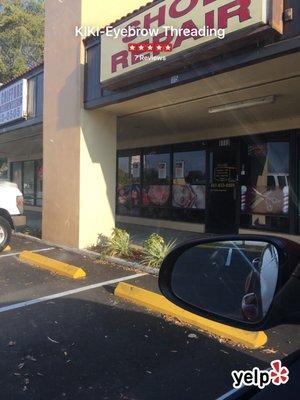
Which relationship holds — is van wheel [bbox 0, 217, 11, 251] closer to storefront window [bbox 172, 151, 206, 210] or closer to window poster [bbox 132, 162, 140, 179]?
storefront window [bbox 172, 151, 206, 210]

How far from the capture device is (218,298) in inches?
75.6

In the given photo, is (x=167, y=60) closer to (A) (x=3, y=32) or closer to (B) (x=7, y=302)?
(B) (x=7, y=302)

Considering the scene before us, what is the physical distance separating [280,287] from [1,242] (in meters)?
9.11

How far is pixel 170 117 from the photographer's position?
1048 centimetres

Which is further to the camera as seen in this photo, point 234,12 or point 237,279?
point 234,12

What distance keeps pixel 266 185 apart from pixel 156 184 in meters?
4.20

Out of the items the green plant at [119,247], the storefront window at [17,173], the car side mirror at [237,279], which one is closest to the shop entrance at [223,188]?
the green plant at [119,247]

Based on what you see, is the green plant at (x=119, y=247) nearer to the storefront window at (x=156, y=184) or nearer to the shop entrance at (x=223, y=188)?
the shop entrance at (x=223, y=188)

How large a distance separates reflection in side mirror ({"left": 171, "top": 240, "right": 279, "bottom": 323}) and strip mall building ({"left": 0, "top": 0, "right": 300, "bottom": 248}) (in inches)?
171

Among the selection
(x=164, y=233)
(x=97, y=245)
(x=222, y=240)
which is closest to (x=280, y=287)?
(x=222, y=240)

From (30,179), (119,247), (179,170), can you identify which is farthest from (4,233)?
(30,179)

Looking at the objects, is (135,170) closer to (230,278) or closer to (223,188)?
(223,188)

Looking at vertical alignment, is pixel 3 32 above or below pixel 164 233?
above

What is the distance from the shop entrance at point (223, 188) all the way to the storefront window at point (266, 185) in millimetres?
292
